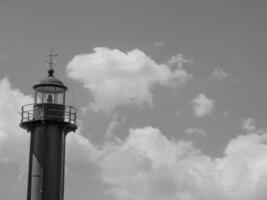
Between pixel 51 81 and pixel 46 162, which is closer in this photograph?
pixel 46 162

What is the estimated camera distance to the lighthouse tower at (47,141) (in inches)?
2117

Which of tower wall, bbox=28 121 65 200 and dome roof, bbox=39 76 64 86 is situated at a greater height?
dome roof, bbox=39 76 64 86

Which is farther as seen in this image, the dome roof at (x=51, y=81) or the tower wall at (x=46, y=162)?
the dome roof at (x=51, y=81)

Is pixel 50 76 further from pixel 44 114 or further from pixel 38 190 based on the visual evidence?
pixel 38 190

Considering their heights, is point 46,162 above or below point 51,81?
below

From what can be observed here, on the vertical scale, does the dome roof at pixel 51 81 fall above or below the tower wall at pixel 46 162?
above

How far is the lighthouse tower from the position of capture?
2117 inches

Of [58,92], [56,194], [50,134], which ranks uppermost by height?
[58,92]

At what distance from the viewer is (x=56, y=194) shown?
53.8 m

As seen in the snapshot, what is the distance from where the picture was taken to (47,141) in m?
54.6

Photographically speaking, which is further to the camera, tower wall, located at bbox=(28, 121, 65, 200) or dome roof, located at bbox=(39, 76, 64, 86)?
dome roof, located at bbox=(39, 76, 64, 86)

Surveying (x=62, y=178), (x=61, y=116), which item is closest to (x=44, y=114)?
(x=61, y=116)

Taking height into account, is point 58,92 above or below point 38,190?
above

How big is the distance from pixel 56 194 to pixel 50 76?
392 inches
